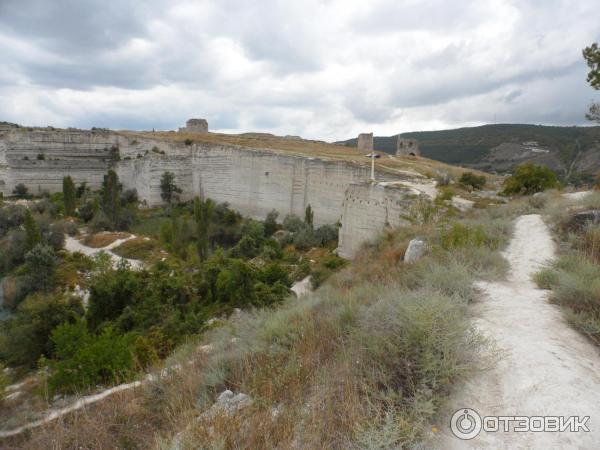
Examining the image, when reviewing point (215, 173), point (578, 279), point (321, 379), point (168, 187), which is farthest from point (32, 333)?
point (168, 187)

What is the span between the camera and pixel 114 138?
32219 millimetres

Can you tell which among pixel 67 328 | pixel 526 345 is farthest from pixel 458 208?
pixel 67 328

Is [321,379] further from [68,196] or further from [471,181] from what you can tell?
[68,196]

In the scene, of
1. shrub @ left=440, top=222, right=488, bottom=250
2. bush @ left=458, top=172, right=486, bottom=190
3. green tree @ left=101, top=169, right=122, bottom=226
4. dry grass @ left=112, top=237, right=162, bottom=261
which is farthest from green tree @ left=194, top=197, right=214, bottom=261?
shrub @ left=440, top=222, right=488, bottom=250

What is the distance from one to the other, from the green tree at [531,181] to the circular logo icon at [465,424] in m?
11.8

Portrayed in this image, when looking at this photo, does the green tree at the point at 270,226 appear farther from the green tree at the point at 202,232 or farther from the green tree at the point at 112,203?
the green tree at the point at 112,203

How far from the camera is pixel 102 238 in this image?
18750mm

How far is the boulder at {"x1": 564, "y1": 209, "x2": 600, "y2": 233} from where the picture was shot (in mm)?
5361

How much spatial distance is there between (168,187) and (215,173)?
3728 millimetres

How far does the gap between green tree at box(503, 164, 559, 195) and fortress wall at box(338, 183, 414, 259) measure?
4066mm

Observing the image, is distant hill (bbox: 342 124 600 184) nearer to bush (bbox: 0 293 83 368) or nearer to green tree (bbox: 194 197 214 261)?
green tree (bbox: 194 197 214 261)

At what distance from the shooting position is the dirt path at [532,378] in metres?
1.70

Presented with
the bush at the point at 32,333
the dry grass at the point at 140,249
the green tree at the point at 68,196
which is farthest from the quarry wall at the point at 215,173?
the bush at the point at 32,333

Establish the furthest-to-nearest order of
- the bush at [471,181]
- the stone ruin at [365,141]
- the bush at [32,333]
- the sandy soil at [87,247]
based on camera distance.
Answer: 1. the stone ruin at [365,141]
2. the sandy soil at [87,247]
3. the bush at [471,181]
4. the bush at [32,333]
